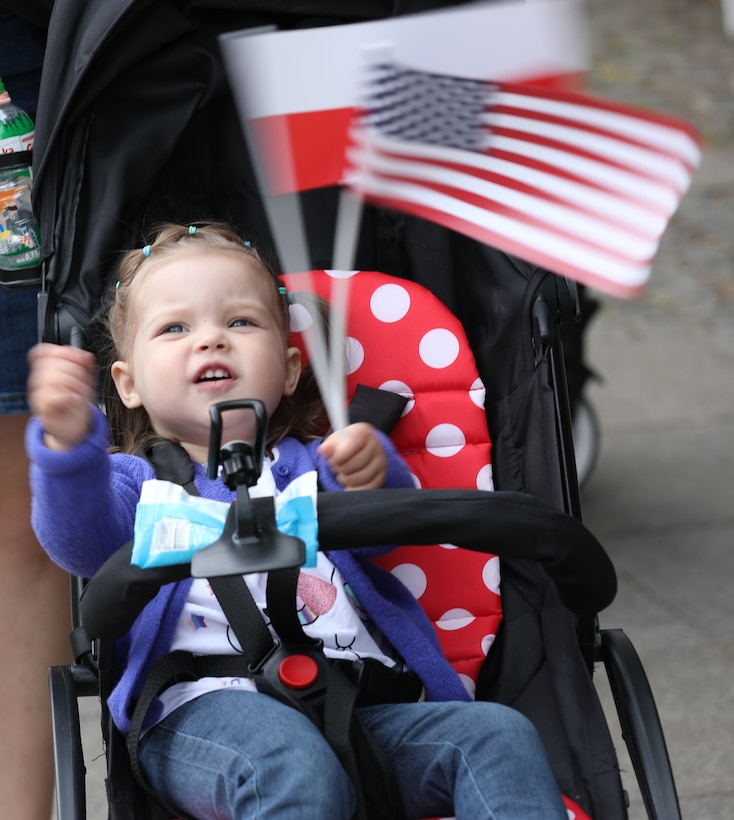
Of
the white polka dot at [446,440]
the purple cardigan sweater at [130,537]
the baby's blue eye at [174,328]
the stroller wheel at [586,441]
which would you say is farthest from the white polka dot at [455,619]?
the stroller wheel at [586,441]

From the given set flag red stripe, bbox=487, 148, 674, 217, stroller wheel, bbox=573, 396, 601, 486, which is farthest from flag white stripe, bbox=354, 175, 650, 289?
stroller wheel, bbox=573, 396, 601, 486

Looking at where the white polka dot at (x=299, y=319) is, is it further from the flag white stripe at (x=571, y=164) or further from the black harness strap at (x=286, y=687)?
the black harness strap at (x=286, y=687)

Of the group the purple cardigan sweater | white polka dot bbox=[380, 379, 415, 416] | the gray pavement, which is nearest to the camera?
the purple cardigan sweater

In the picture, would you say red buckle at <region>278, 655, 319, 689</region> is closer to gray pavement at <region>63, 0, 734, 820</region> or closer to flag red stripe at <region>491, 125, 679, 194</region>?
gray pavement at <region>63, 0, 734, 820</region>

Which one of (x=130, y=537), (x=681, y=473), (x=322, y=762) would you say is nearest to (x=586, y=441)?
(x=681, y=473)

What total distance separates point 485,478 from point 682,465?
2.43 metres

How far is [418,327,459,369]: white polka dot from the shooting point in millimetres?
2260

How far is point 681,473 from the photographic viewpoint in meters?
4.37

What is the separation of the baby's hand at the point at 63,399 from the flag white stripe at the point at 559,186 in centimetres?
53

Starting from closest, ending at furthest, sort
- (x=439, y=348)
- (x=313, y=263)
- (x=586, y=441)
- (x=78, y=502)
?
(x=78, y=502) < (x=439, y=348) < (x=313, y=263) < (x=586, y=441)

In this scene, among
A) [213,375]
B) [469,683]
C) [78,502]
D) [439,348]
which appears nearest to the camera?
[78,502]

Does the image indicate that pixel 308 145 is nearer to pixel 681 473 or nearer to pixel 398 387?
pixel 398 387

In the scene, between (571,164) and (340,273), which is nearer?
(571,164)

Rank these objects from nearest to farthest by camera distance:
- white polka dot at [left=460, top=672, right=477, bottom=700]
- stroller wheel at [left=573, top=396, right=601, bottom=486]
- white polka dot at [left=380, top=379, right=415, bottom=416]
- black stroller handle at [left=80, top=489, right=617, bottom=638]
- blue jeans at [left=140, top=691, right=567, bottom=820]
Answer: black stroller handle at [left=80, top=489, right=617, bottom=638] < blue jeans at [left=140, top=691, right=567, bottom=820] < white polka dot at [left=460, top=672, right=477, bottom=700] < white polka dot at [left=380, top=379, right=415, bottom=416] < stroller wheel at [left=573, top=396, right=601, bottom=486]
